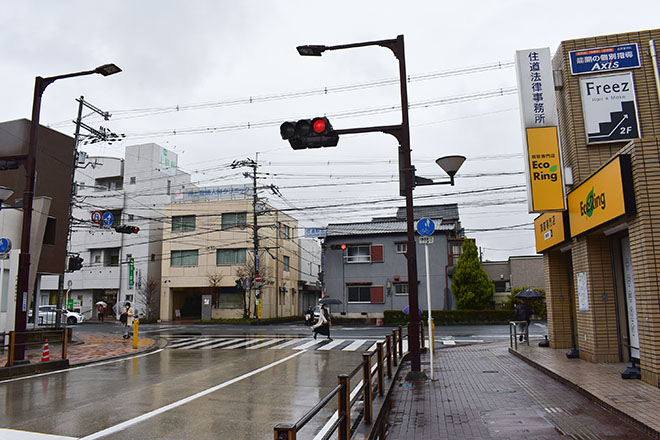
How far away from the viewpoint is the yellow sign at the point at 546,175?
1115 cm

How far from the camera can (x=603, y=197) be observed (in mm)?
9328

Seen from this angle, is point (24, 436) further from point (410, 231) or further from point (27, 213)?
point (27, 213)

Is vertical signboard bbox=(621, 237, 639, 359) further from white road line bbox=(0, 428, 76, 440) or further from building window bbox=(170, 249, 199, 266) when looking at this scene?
building window bbox=(170, 249, 199, 266)

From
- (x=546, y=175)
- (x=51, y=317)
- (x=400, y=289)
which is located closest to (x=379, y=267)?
(x=400, y=289)

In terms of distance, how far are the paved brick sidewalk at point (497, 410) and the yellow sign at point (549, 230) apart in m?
3.47

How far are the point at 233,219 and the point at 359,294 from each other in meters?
13.7

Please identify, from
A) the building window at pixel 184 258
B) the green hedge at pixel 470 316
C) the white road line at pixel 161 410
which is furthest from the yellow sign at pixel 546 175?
the building window at pixel 184 258

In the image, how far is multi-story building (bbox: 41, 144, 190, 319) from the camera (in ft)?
152

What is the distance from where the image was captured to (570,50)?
11.9 meters

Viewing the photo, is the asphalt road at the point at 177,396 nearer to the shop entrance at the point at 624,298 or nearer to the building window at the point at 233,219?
the shop entrance at the point at 624,298

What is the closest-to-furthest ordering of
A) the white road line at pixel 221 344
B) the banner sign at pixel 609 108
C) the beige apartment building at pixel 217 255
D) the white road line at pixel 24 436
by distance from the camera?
the white road line at pixel 24 436, the banner sign at pixel 609 108, the white road line at pixel 221 344, the beige apartment building at pixel 217 255

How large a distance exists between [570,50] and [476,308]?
2471cm

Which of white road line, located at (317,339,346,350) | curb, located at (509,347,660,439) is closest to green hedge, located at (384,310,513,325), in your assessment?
white road line, located at (317,339,346,350)

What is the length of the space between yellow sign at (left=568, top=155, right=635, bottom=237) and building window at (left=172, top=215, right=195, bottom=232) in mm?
37666
